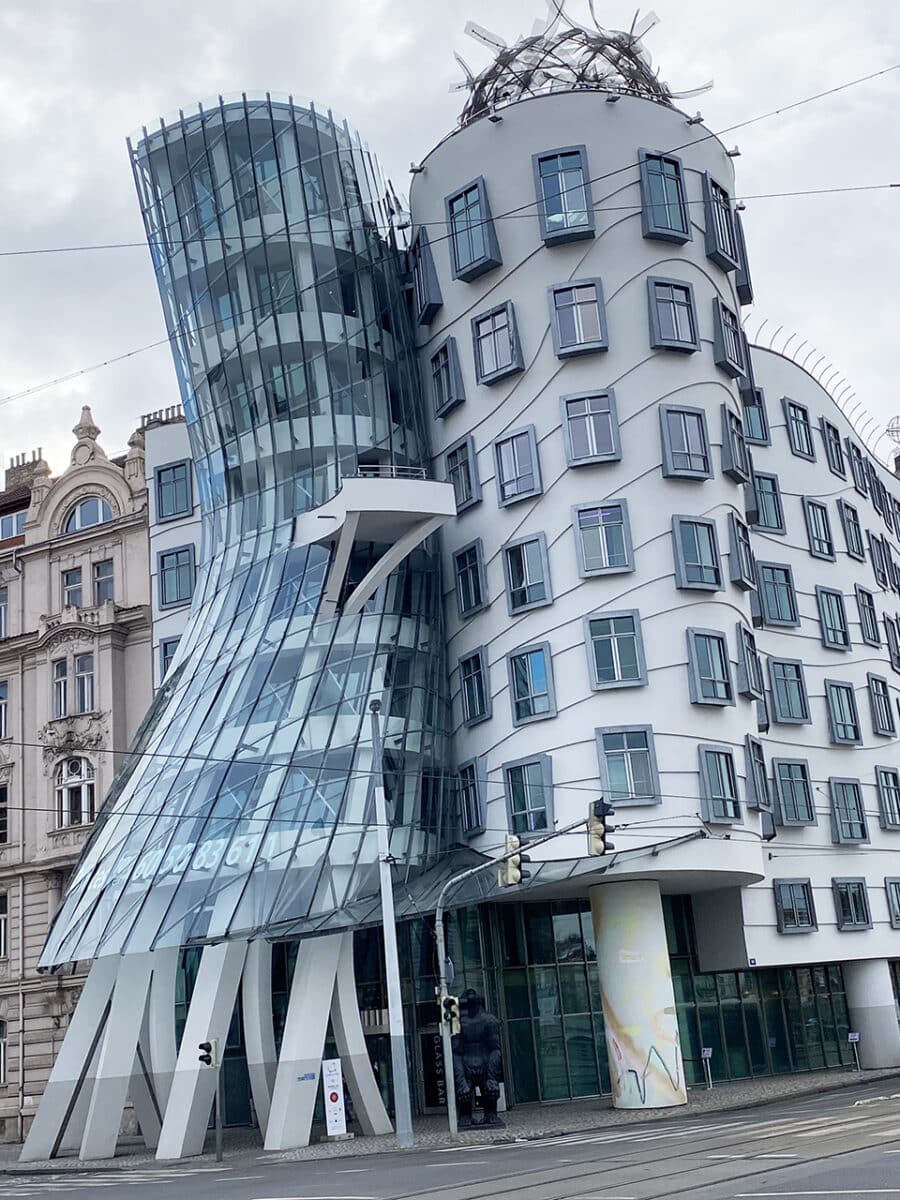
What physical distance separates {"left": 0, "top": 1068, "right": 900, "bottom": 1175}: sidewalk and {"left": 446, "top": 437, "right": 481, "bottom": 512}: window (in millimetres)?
16831

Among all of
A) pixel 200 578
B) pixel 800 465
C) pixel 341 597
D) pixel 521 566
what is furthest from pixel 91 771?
pixel 800 465

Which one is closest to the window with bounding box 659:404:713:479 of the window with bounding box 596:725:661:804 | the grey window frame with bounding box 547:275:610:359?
the grey window frame with bounding box 547:275:610:359

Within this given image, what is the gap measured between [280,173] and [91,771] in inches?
821

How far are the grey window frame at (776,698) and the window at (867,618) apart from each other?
14.6ft

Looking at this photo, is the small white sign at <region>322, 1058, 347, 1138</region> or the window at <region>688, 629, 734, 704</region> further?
the window at <region>688, 629, 734, 704</region>

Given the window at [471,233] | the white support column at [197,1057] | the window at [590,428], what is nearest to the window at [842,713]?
the window at [590,428]

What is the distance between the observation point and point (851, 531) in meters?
51.4

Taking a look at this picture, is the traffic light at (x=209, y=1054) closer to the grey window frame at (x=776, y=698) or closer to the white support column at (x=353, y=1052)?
the white support column at (x=353, y=1052)

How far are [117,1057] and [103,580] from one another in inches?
823

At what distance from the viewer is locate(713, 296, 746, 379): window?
40772 mm

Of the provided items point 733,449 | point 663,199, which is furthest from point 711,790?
point 663,199

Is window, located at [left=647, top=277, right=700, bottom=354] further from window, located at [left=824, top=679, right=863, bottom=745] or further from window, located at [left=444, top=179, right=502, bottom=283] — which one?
window, located at [left=824, top=679, right=863, bottom=745]

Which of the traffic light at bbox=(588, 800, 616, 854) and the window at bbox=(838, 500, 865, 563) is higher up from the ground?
the window at bbox=(838, 500, 865, 563)

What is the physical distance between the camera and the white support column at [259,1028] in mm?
34969
